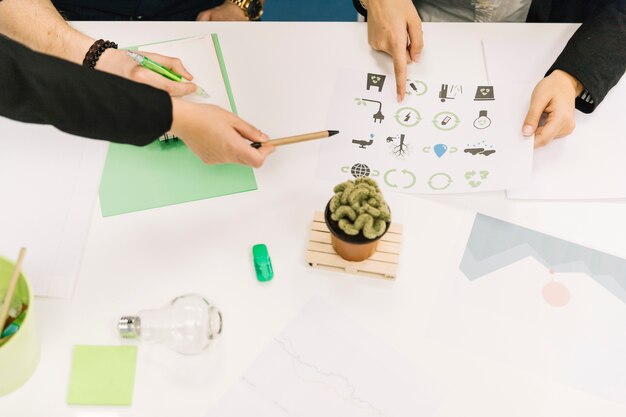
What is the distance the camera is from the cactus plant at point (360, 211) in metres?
0.77

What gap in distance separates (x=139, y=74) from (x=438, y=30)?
0.60m

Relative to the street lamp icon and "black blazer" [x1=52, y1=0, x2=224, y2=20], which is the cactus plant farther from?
"black blazer" [x1=52, y1=0, x2=224, y2=20]

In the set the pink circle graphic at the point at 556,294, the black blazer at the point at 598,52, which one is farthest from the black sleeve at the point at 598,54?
the pink circle graphic at the point at 556,294

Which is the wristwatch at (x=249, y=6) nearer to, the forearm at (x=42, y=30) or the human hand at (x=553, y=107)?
the forearm at (x=42, y=30)

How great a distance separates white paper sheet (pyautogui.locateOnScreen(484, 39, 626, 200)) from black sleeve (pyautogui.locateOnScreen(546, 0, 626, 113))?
0.11 ft

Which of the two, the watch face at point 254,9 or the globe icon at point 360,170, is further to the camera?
the watch face at point 254,9

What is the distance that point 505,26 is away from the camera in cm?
114

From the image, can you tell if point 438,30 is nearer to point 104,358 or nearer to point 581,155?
point 581,155

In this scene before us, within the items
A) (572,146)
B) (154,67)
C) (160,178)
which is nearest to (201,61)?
(154,67)

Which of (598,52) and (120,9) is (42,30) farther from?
(598,52)

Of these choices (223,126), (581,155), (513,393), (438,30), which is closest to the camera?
(513,393)

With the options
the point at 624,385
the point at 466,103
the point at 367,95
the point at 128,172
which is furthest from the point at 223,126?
the point at 624,385

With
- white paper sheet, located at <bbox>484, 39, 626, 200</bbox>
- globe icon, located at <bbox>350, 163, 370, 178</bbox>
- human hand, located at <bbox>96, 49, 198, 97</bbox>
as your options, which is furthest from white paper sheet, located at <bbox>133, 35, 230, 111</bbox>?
white paper sheet, located at <bbox>484, 39, 626, 200</bbox>

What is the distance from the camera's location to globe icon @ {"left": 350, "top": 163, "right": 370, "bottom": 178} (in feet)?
3.14
